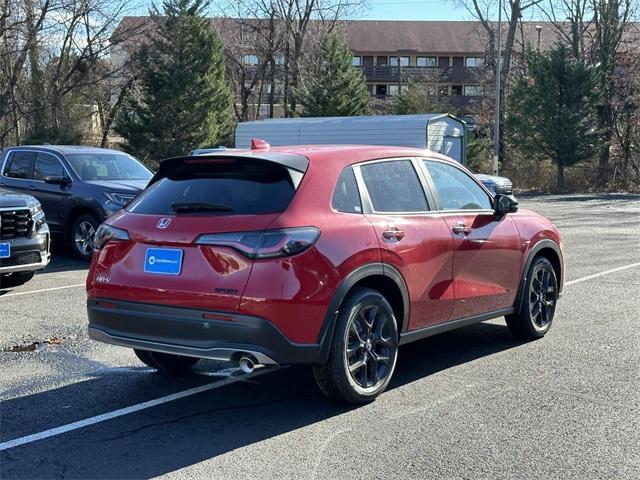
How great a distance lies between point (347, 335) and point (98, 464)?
1.66 metres

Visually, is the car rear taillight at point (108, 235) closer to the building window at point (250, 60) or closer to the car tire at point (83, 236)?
the car tire at point (83, 236)

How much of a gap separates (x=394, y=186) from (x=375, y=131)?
20.9 metres

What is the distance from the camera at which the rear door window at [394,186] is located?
5.44 meters

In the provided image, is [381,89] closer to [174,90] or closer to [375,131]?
[174,90]

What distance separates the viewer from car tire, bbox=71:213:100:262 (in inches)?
480

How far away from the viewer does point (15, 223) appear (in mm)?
9031

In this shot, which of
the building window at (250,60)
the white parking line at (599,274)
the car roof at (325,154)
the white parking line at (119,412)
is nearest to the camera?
the white parking line at (119,412)

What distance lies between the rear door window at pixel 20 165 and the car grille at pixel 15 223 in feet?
→ 13.6

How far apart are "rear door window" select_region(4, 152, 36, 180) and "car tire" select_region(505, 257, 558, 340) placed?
908 centimetres

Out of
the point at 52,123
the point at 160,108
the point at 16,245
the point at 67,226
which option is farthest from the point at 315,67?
the point at 16,245

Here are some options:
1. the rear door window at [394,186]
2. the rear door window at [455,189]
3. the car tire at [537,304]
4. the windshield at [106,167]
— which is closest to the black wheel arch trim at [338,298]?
the rear door window at [394,186]

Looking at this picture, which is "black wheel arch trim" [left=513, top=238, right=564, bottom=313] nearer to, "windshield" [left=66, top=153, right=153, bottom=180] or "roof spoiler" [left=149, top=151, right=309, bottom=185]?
"roof spoiler" [left=149, top=151, right=309, bottom=185]

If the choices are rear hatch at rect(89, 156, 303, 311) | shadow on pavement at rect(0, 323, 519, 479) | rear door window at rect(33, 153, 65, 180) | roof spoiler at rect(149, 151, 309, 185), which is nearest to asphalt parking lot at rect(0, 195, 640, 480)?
shadow on pavement at rect(0, 323, 519, 479)

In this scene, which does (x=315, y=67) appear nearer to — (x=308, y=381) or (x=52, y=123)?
(x=52, y=123)
